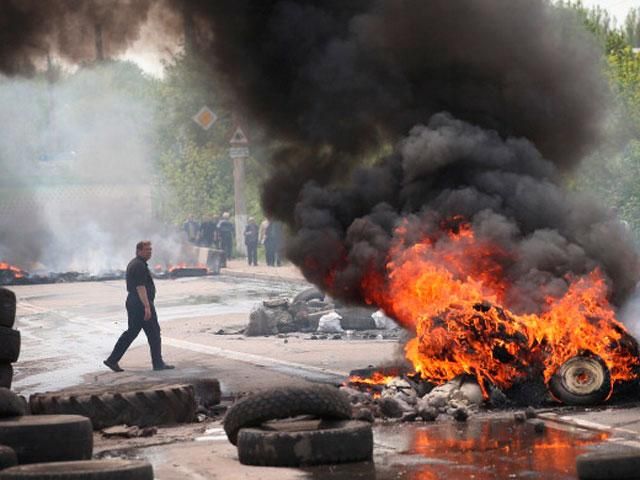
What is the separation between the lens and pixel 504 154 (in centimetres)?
1731

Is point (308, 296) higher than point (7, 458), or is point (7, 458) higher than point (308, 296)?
point (308, 296)

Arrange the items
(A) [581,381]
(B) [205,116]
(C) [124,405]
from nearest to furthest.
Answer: (C) [124,405] < (A) [581,381] < (B) [205,116]

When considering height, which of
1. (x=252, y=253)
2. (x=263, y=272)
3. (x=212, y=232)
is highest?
(x=212, y=232)

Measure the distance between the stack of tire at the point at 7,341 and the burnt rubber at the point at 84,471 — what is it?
5.34m

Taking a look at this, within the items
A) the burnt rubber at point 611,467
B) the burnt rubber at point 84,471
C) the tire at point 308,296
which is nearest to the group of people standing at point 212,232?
the tire at point 308,296

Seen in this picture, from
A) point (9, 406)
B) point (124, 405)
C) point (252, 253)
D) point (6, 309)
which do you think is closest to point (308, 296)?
point (6, 309)

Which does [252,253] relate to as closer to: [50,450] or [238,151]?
[238,151]

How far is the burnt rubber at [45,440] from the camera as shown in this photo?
11016mm

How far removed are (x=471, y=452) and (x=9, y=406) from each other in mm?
3710

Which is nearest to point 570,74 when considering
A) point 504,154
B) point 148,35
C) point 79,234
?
point 504,154

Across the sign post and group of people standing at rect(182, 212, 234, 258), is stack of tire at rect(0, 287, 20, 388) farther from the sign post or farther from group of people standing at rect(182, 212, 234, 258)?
group of people standing at rect(182, 212, 234, 258)

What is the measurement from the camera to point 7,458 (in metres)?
10.3

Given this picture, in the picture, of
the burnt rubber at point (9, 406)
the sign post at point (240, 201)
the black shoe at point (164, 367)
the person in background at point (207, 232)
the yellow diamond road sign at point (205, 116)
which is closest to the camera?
the burnt rubber at point (9, 406)

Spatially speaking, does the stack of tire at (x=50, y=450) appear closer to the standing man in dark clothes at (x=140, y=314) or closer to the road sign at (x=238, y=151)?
the standing man in dark clothes at (x=140, y=314)
